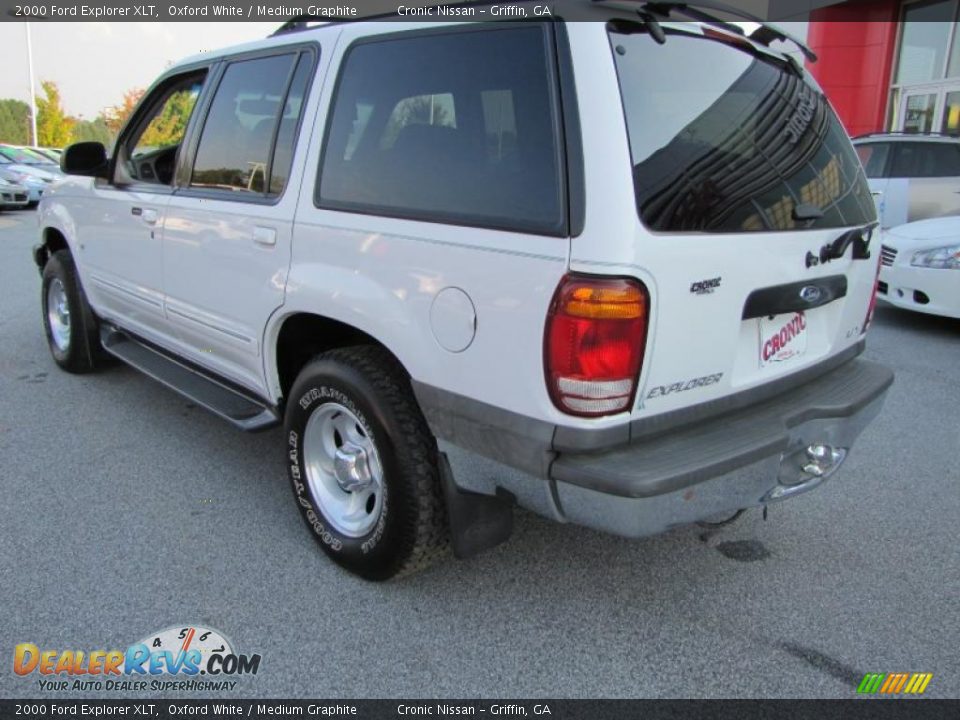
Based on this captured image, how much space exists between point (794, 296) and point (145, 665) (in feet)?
7.89

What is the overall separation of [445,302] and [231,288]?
1310mm

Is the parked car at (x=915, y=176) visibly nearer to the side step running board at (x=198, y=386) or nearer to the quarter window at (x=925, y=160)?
the quarter window at (x=925, y=160)

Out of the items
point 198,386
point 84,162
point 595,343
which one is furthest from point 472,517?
point 84,162

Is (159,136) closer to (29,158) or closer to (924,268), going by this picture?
(924,268)

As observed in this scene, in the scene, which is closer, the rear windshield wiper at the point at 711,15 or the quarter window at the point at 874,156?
the rear windshield wiper at the point at 711,15

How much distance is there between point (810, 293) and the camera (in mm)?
2488

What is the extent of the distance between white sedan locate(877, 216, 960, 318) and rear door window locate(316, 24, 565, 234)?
4.95 m

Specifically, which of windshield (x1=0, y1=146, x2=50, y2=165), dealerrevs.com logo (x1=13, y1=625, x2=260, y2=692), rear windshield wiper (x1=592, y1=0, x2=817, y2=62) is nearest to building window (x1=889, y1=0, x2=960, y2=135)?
rear windshield wiper (x1=592, y1=0, x2=817, y2=62)

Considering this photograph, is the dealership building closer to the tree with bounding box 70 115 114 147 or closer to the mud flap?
the mud flap

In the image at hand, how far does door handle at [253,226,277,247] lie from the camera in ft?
9.32

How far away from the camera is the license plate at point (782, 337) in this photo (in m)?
2.43

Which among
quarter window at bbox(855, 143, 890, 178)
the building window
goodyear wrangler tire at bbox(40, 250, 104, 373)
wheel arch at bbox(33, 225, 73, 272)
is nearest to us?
goodyear wrangler tire at bbox(40, 250, 104, 373)

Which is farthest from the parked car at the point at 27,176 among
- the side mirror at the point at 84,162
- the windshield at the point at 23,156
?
the side mirror at the point at 84,162

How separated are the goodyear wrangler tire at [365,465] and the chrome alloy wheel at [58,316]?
302 cm
